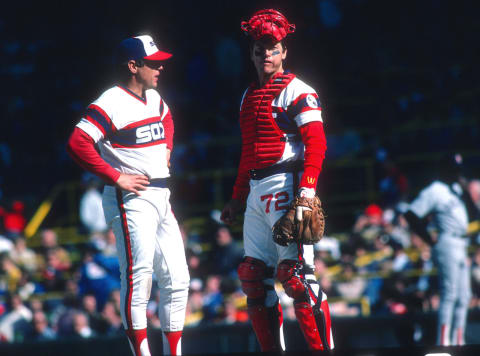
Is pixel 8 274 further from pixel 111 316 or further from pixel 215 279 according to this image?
pixel 215 279

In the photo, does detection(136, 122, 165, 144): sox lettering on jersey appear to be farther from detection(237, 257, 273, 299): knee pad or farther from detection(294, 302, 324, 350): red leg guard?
detection(294, 302, 324, 350): red leg guard

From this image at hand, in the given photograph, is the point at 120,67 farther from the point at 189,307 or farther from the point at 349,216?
the point at 349,216

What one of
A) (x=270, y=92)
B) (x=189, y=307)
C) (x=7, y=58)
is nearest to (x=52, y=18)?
(x=7, y=58)

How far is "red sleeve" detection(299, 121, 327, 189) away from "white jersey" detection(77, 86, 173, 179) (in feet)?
3.36

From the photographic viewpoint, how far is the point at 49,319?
467 inches

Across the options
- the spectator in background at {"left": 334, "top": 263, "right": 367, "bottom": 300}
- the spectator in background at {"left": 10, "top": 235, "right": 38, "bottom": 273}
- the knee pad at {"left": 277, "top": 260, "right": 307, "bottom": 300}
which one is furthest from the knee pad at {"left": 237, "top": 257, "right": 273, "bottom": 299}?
the spectator in background at {"left": 10, "top": 235, "right": 38, "bottom": 273}

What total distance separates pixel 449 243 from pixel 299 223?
12.8 feet

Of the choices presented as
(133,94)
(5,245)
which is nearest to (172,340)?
(133,94)

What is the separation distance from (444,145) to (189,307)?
5.16m

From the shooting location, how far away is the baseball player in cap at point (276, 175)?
5246 millimetres

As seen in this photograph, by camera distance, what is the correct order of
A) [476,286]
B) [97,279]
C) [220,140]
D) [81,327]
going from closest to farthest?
[476,286] < [81,327] < [97,279] < [220,140]

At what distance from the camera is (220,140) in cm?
1434

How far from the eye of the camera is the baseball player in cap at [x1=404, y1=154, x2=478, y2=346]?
8547mm

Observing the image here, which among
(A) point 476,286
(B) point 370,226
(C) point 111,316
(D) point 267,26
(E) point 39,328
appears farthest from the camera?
(B) point 370,226
